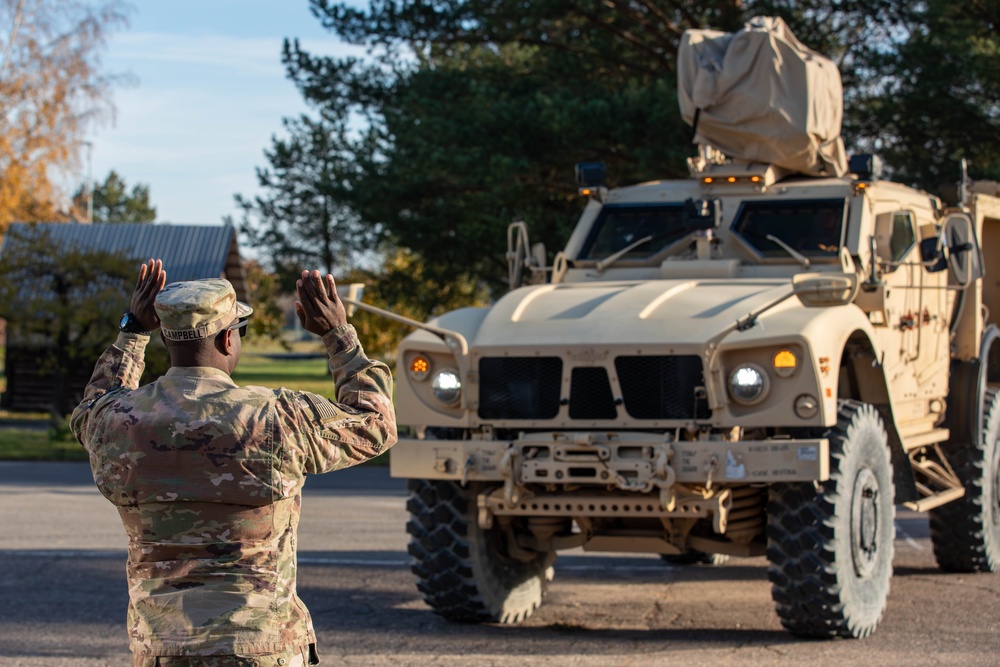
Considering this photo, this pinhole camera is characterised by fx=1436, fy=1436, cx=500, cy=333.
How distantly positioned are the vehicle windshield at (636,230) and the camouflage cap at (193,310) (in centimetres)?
568

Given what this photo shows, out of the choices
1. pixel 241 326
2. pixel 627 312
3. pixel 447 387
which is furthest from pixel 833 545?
A: pixel 241 326

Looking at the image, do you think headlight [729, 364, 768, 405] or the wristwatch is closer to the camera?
the wristwatch

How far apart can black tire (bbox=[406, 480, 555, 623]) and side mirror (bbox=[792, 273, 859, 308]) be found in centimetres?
205

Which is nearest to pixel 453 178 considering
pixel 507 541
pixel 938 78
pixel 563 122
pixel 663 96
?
pixel 563 122

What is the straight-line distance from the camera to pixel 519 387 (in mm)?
7402

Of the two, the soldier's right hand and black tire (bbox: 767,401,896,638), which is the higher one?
the soldier's right hand

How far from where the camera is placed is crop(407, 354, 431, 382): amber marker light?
7.64 metres

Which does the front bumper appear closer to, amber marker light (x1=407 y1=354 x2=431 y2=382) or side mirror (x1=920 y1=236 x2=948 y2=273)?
amber marker light (x1=407 y1=354 x2=431 y2=382)

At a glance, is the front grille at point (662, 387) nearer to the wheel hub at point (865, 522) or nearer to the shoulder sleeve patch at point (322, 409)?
the wheel hub at point (865, 522)

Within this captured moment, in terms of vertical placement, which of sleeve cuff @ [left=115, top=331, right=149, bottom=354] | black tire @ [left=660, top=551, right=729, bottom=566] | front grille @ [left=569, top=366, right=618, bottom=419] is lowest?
black tire @ [left=660, top=551, right=729, bottom=566]

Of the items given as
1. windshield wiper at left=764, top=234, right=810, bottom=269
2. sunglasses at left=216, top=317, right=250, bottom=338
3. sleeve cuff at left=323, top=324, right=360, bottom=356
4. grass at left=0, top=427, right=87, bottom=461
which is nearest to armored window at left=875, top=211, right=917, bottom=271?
windshield wiper at left=764, top=234, right=810, bottom=269

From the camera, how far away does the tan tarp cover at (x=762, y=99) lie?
9.50 meters

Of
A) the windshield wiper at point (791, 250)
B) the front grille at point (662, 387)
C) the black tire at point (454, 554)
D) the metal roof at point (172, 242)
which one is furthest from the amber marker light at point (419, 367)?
the metal roof at point (172, 242)

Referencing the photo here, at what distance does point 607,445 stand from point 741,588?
252 cm
